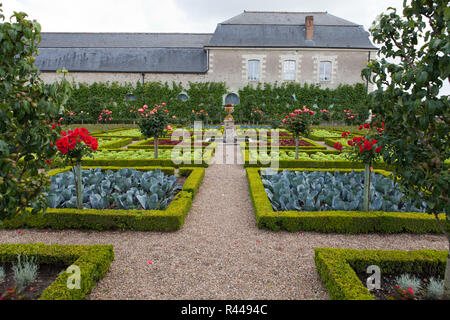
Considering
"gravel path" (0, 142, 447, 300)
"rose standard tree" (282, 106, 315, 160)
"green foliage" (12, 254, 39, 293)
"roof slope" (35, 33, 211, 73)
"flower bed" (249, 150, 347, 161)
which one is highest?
"roof slope" (35, 33, 211, 73)

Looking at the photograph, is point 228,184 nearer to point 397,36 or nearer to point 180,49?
point 397,36

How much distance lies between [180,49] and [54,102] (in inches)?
880

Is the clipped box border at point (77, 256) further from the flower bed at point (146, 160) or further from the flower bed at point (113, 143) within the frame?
the flower bed at point (113, 143)

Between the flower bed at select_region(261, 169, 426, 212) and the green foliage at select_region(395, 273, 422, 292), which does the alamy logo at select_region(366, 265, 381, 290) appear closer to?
the green foliage at select_region(395, 273, 422, 292)

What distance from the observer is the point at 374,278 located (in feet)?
9.45

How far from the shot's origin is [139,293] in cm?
279

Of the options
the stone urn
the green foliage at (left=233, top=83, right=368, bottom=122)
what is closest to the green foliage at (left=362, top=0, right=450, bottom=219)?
the stone urn

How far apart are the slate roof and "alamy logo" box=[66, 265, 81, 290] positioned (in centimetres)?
2085

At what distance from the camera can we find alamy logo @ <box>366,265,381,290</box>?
2766mm

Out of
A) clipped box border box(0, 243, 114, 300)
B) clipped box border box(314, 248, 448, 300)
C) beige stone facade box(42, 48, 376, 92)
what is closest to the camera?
clipped box border box(0, 243, 114, 300)

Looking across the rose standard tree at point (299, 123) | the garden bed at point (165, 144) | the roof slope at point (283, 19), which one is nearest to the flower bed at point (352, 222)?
the rose standard tree at point (299, 123)

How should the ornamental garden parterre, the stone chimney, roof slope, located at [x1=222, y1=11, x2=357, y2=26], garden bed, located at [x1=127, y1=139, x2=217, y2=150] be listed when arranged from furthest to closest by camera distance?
roof slope, located at [x1=222, y1=11, x2=357, y2=26]
the stone chimney
garden bed, located at [x1=127, y1=139, x2=217, y2=150]
the ornamental garden parterre

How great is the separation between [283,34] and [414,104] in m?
22.5

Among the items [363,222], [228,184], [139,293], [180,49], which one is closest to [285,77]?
[180,49]
